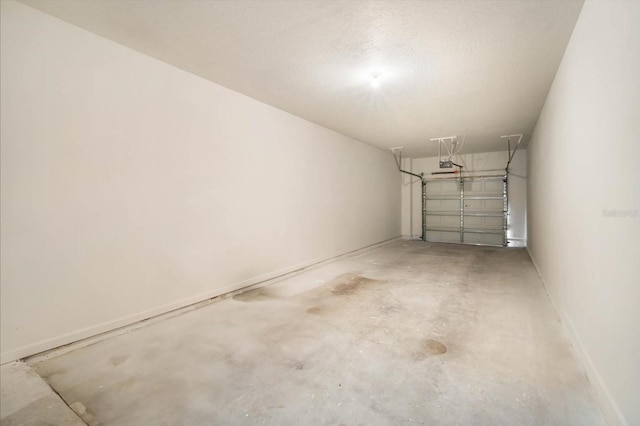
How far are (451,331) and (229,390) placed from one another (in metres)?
1.73

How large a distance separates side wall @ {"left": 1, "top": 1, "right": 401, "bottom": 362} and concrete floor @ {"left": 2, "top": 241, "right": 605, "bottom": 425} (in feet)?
1.15

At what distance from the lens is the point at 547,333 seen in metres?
2.26

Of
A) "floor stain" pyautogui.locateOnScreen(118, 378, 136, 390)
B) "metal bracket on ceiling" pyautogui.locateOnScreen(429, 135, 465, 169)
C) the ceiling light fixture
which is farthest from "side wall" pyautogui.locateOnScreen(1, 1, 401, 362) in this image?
"metal bracket on ceiling" pyautogui.locateOnScreen(429, 135, 465, 169)

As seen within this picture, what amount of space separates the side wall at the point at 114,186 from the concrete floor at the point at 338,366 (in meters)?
0.35

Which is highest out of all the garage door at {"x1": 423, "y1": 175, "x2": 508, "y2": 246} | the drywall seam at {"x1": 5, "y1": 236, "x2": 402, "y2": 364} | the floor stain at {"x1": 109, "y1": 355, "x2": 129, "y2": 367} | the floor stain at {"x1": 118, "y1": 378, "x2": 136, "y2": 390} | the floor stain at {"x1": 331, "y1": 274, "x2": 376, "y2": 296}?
the garage door at {"x1": 423, "y1": 175, "x2": 508, "y2": 246}

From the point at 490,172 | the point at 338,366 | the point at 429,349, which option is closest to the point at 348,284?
the point at 429,349

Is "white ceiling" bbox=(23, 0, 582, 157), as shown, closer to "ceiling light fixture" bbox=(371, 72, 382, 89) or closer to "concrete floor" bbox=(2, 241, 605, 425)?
"ceiling light fixture" bbox=(371, 72, 382, 89)

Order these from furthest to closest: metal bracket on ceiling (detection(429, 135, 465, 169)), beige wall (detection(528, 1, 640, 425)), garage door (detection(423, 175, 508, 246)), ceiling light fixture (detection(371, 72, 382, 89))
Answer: garage door (detection(423, 175, 508, 246)) → metal bracket on ceiling (detection(429, 135, 465, 169)) → ceiling light fixture (detection(371, 72, 382, 89)) → beige wall (detection(528, 1, 640, 425))

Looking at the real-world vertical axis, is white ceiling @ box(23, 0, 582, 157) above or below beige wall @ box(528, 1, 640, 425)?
above

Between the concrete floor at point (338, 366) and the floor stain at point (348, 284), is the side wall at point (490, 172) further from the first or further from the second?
the floor stain at point (348, 284)

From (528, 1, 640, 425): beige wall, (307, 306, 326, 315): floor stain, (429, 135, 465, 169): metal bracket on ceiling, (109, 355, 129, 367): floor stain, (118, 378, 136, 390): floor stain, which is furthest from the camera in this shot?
(429, 135, 465, 169): metal bracket on ceiling

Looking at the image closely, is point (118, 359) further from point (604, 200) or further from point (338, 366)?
point (604, 200)

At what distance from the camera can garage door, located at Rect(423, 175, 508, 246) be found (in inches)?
284

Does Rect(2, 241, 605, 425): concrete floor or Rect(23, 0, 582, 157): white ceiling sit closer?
Rect(2, 241, 605, 425): concrete floor
